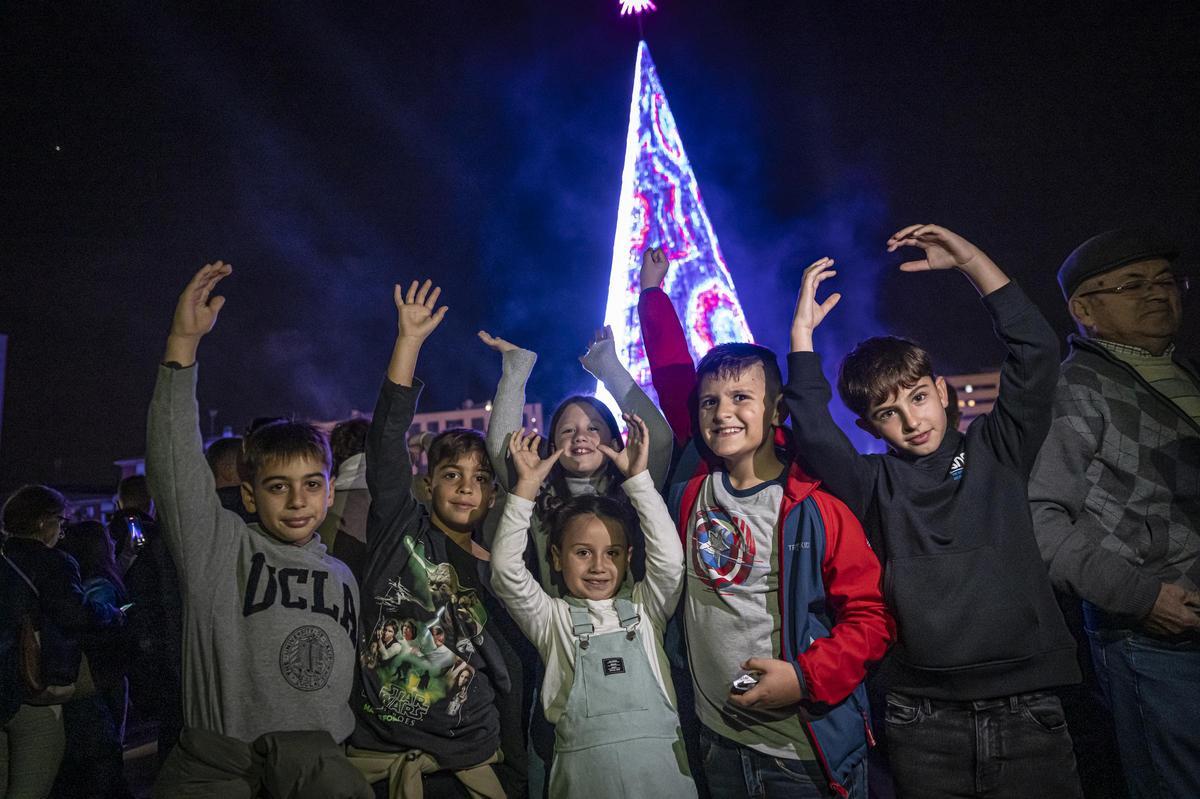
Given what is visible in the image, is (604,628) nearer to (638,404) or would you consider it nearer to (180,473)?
(638,404)

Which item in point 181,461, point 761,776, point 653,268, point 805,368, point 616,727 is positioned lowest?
point 761,776

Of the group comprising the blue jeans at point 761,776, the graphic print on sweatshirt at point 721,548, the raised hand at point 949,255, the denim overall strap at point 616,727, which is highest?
the raised hand at point 949,255

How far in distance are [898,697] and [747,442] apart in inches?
37.6

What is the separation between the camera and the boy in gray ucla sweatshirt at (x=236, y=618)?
2.11 m

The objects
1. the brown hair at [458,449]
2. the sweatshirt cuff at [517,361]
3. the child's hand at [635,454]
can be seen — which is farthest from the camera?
the sweatshirt cuff at [517,361]

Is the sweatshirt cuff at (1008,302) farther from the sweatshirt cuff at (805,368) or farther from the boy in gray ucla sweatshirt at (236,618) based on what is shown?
the boy in gray ucla sweatshirt at (236,618)

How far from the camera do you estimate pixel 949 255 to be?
7.57 feet

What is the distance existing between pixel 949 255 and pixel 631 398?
141 cm

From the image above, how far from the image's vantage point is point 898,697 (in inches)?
84.5

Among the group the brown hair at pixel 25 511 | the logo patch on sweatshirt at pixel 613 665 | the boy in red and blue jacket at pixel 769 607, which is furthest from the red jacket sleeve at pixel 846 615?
the brown hair at pixel 25 511

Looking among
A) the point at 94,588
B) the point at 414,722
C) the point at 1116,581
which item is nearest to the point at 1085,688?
the point at 1116,581

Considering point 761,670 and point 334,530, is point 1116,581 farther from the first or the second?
point 334,530

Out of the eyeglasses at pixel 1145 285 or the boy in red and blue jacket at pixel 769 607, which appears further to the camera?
the eyeglasses at pixel 1145 285

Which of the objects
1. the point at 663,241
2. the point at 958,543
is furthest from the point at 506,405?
the point at 663,241
